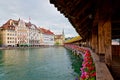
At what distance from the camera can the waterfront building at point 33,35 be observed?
323 ft

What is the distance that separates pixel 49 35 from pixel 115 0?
116m

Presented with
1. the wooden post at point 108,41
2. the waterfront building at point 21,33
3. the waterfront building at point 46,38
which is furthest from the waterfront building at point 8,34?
the wooden post at point 108,41

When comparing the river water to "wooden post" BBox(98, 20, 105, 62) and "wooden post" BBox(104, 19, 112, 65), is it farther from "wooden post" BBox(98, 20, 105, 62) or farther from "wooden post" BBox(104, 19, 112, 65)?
"wooden post" BBox(104, 19, 112, 65)

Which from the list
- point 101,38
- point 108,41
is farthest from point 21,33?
point 108,41

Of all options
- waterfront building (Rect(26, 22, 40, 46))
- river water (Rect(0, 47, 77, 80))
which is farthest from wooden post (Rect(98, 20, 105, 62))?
waterfront building (Rect(26, 22, 40, 46))

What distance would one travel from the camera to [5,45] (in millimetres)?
83812

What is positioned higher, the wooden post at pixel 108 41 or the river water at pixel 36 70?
the wooden post at pixel 108 41

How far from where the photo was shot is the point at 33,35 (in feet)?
331

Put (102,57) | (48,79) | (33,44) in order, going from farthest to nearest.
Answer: (33,44)
(48,79)
(102,57)

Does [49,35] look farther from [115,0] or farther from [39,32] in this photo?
[115,0]

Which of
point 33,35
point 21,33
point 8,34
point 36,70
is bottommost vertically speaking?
point 36,70

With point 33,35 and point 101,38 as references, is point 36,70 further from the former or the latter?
point 33,35

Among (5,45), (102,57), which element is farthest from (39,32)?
(102,57)

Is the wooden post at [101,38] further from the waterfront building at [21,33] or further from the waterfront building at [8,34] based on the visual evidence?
the waterfront building at [21,33]
